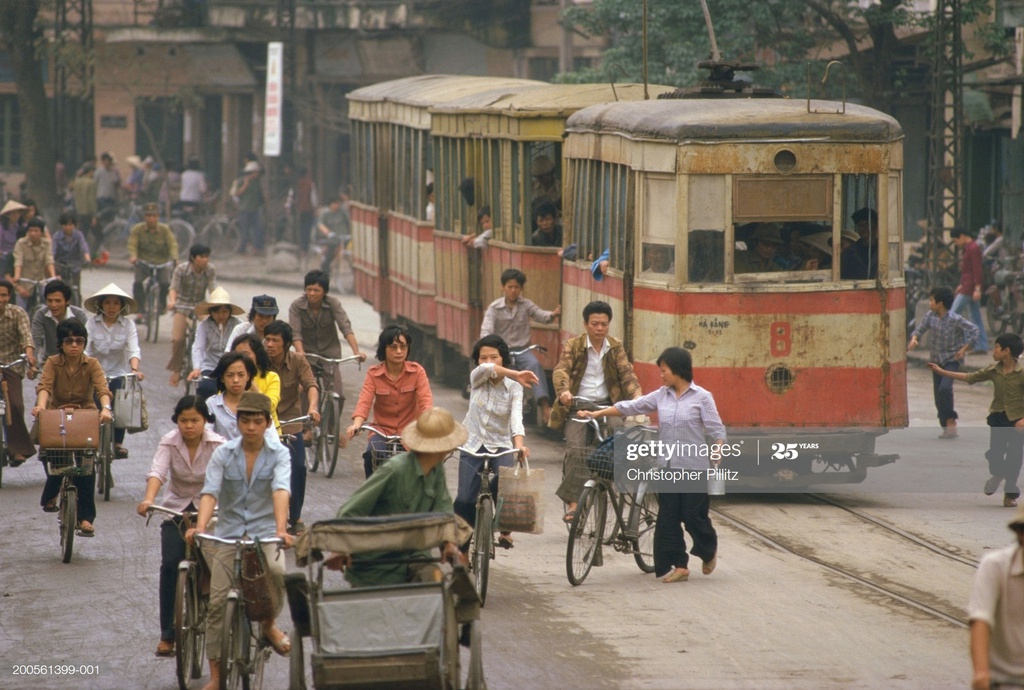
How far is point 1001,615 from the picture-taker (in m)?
5.73

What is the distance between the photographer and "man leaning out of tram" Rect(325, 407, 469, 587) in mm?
7426

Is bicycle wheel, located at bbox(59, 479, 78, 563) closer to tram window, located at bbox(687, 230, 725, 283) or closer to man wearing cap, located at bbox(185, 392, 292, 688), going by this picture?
A: man wearing cap, located at bbox(185, 392, 292, 688)

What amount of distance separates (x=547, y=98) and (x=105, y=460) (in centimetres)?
619

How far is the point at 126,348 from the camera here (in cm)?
1317

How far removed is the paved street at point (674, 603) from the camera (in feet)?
27.6

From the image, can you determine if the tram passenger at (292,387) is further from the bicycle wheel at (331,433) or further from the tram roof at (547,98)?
the tram roof at (547,98)

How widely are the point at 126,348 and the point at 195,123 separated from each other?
94.3 feet

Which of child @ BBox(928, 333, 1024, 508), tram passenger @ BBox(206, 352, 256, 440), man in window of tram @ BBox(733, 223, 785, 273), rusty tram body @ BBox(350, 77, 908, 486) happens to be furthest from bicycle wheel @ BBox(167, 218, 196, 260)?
tram passenger @ BBox(206, 352, 256, 440)

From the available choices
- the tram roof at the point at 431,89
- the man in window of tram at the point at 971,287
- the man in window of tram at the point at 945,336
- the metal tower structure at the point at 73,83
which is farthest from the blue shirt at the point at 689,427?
the metal tower structure at the point at 73,83

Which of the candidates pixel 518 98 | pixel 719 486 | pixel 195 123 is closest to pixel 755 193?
pixel 719 486

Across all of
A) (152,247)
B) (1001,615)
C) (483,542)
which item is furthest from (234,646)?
(152,247)

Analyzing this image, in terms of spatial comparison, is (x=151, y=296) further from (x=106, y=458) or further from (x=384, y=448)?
(x=384, y=448)

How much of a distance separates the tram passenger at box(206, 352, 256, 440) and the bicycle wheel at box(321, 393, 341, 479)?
4.67 meters

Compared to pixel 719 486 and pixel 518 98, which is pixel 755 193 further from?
pixel 518 98
